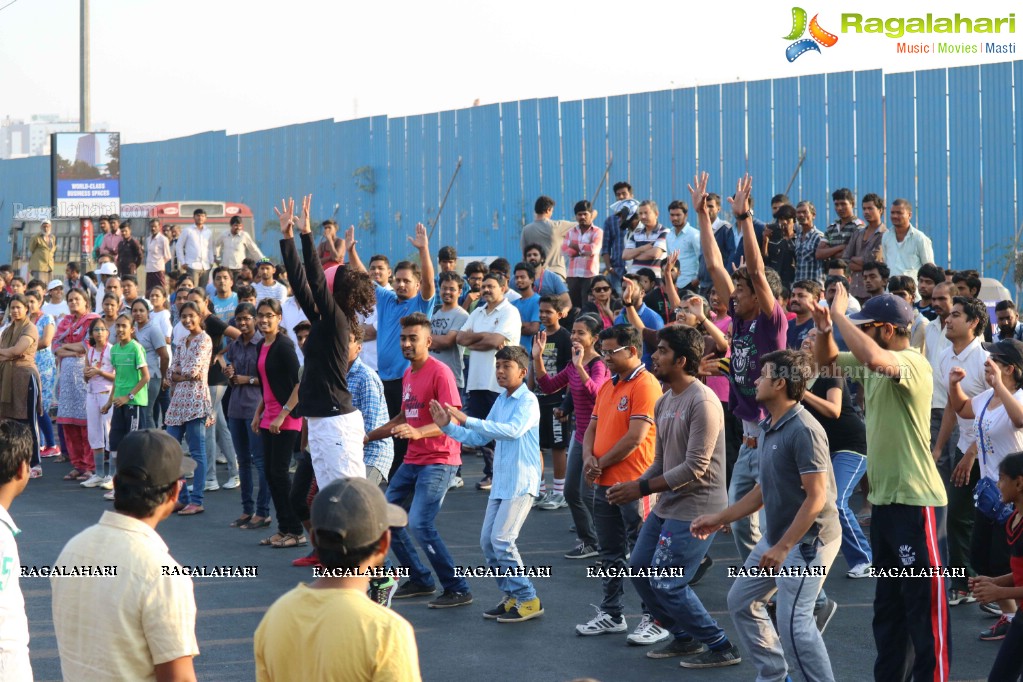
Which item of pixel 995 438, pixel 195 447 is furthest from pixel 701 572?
pixel 195 447

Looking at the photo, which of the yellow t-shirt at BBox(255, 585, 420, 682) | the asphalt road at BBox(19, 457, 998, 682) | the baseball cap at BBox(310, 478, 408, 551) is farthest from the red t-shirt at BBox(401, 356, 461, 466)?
the yellow t-shirt at BBox(255, 585, 420, 682)

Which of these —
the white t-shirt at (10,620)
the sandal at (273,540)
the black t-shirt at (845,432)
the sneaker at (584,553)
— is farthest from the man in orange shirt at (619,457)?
the white t-shirt at (10,620)

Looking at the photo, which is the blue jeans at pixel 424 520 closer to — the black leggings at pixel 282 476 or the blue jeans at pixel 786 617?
the black leggings at pixel 282 476

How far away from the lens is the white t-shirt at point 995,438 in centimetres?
702

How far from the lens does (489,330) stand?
455 inches

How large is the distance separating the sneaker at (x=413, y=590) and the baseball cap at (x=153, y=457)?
15.4 ft

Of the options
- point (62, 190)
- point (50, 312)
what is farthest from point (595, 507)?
point (62, 190)

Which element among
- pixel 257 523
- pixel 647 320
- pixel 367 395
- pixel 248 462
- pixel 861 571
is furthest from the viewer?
pixel 647 320

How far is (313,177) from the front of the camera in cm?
2733

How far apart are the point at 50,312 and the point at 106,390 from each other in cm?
425

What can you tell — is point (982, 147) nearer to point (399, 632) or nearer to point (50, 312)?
point (50, 312)

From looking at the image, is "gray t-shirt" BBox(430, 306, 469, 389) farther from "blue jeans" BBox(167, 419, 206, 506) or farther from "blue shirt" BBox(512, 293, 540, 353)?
"blue jeans" BBox(167, 419, 206, 506)

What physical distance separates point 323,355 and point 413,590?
201 cm

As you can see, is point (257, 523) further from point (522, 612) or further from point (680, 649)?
point (680, 649)
